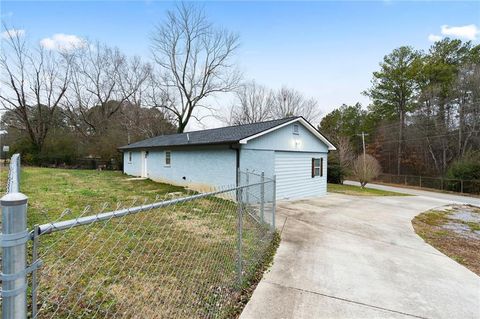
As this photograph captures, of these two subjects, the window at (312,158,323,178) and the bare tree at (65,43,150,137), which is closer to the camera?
the window at (312,158,323,178)

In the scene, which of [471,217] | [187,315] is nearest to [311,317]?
[187,315]

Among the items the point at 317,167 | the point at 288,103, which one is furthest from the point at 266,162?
the point at 288,103

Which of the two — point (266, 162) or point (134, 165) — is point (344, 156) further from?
point (134, 165)

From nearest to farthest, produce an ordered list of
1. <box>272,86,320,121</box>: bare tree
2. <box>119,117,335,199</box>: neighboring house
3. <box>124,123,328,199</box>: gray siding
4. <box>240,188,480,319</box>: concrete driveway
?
<box>240,188,480,319</box>: concrete driveway, <box>119,117,335,199</box>: neighboring house, <box>124,123,328,199</box>: gray siding, <box>272,86,320,121</box>: bare tree

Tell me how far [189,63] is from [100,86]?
1153 centimetres

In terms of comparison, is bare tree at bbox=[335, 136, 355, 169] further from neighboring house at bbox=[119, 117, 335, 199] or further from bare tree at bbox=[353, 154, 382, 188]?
neighboring house at bbox=[119, 117, 335, 199]

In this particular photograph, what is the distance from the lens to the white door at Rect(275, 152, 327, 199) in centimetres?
1153

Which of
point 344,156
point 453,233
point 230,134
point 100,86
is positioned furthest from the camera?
point 100,86

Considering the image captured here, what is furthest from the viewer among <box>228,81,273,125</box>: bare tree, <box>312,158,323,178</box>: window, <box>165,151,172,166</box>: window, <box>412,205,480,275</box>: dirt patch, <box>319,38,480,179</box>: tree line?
<box>228,81,273,125</box>: bare tree

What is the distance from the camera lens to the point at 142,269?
3885 mm

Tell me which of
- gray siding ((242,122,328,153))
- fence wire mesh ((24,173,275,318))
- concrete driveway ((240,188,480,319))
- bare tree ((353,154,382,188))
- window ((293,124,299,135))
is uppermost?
window ((293,124,299,135))

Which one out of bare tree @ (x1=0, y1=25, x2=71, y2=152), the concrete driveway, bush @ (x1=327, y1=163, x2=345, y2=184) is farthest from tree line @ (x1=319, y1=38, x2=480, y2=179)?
bare tree @ (x1=0, y1=25, x2=71, y2=152)

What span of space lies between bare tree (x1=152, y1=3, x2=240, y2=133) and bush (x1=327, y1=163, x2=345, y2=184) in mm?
14816

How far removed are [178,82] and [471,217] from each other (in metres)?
27.4
